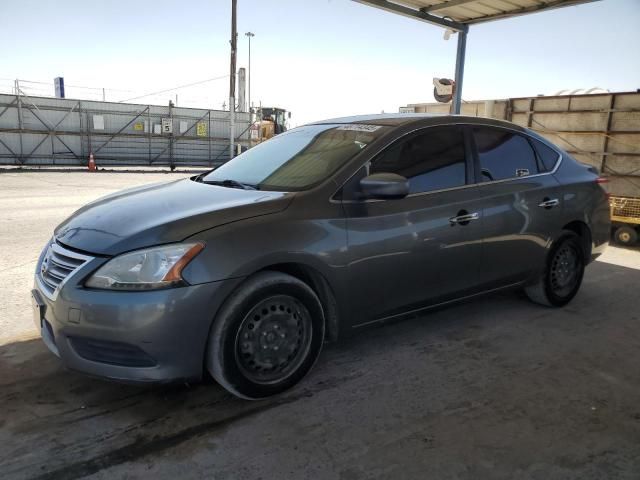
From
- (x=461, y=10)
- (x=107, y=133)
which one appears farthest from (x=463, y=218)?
(x=107, y=133)

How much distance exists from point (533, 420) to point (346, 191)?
65.4 inches

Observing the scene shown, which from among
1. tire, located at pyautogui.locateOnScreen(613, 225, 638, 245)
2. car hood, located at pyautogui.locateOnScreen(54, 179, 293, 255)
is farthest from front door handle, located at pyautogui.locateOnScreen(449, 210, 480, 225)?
tire, located at pyautogui.locateOnScreen(613, 225, 638, 245)

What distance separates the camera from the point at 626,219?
25.7 feet

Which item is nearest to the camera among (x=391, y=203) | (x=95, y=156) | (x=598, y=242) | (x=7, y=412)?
(x=7, y=412)

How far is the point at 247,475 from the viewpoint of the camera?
2.33 m

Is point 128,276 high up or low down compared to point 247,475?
up

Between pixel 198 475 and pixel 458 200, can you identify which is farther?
pixel 458 200

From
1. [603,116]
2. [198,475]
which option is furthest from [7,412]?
[603,116]

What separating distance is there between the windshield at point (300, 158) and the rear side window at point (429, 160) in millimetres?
179

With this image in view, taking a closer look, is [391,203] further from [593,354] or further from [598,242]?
[598,242]

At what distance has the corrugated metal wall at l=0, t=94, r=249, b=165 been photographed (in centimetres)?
2155

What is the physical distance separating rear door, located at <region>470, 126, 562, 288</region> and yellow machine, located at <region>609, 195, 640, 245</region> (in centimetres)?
414

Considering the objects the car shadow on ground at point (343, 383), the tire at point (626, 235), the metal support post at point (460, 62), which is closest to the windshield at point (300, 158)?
the car shadow on ground at point (343, 383)

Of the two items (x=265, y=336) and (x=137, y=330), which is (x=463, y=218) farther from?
(x=137, y=330)
